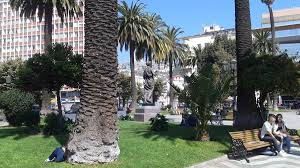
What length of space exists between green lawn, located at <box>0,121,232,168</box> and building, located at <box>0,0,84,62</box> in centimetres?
9433

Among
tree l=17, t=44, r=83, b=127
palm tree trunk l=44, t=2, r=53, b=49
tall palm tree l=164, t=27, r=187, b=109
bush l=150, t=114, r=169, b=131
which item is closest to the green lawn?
bush l=150, t=114, r=169, b=131

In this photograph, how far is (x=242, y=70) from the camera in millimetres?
18109

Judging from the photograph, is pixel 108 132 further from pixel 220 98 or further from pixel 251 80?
pixel 251 80

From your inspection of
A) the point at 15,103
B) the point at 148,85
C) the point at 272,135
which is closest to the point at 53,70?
the point at 15,103

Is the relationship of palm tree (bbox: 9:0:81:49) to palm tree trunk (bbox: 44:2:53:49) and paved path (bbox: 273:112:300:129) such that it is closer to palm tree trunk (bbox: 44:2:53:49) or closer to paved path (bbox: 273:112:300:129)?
palm tree trunk (bbox: 44:2:53:49)

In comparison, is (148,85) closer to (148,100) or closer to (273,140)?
(148,100)

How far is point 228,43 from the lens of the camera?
235ft

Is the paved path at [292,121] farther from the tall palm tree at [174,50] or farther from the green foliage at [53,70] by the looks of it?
the tall palm tree at [174,50]

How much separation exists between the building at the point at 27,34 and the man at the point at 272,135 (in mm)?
96989

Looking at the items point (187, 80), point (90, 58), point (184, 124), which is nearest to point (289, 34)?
point (184, 124)

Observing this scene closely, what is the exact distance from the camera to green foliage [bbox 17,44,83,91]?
56.4 ft

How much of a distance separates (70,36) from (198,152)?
10099 cm

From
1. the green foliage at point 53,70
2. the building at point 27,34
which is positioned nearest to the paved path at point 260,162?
the green foliage at point 53,70

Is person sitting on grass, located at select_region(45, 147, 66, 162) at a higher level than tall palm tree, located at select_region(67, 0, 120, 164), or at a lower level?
lower
